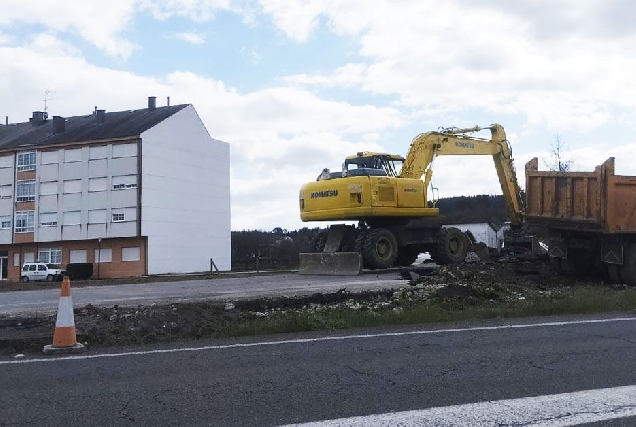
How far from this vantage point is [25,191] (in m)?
59.5

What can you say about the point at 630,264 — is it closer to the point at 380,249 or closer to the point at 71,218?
the point at 380,249

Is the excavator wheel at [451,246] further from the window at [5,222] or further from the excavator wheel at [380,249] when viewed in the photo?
the window at [5,222]

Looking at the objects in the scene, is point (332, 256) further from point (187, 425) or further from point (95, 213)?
point (95, 213)

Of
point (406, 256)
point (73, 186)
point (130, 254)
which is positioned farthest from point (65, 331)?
point (73, 186)

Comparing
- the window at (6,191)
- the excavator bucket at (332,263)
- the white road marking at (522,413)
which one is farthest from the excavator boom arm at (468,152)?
the window at (6,191)

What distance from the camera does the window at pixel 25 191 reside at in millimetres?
59125

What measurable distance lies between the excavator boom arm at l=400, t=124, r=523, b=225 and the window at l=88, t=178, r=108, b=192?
134ft

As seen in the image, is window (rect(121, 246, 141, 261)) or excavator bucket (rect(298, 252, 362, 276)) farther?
window (rect(121, 246, 141, 261))

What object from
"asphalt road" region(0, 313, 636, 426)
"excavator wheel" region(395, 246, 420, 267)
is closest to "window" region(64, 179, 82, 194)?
"excavator wheel" region(395, 246, 420, 267)

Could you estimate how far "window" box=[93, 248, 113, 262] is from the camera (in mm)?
56281

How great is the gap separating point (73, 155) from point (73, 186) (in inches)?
105

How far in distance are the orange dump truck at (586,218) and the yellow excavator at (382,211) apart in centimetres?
328

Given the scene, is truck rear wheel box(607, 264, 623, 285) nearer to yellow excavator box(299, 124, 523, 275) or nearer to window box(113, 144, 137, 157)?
yellow excavator box(299, 124, 523, 275)

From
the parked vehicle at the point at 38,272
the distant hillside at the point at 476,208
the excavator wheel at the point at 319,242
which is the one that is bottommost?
the parked vehicle at the point at 38,272
